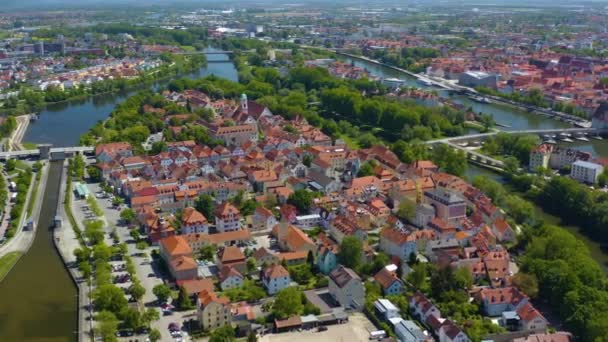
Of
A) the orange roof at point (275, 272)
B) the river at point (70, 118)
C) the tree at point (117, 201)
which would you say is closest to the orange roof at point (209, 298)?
the orange roof at point (275, 272)

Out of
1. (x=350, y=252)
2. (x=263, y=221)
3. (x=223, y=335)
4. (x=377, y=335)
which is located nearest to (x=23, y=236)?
(x=263, y=221)

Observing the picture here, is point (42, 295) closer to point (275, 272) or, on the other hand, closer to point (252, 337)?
point (275, 272)

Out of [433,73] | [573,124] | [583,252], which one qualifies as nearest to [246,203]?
[583,252]

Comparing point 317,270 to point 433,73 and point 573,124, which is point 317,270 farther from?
point 433,73

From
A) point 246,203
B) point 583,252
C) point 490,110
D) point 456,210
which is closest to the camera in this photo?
point 583,252

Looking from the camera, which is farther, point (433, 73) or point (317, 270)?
point (433, 73)

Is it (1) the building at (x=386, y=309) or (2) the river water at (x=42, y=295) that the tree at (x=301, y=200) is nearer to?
(1) the building at (x=386, y=309)
